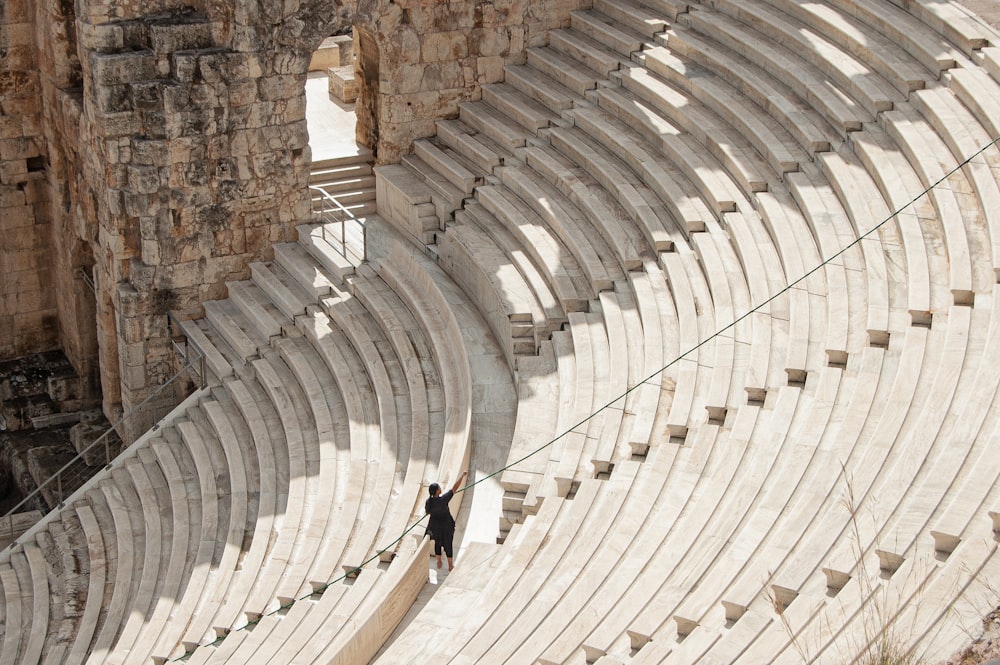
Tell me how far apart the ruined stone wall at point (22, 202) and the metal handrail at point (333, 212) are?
443 centimetres

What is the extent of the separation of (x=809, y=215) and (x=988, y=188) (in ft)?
6.44

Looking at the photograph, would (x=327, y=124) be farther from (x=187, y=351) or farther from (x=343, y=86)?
(x=187, y=351)

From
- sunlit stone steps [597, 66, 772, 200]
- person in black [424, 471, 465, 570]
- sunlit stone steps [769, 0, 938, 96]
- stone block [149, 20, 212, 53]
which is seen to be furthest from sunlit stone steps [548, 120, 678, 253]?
stone block [149, 20, 212, 53]

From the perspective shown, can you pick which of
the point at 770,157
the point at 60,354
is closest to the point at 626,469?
the point at 770,157

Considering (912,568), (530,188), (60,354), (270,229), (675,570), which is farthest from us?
(60,354)

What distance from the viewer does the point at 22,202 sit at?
70.7 feet

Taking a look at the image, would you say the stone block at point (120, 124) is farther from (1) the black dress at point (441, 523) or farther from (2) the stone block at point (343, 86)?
(1) the black dress at point (441, 523)

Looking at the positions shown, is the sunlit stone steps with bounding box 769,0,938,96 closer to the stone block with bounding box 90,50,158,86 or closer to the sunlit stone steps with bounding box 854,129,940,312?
the sunlit stone steps with bounding box 854,129,940,312

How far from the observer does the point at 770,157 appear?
16.0 m

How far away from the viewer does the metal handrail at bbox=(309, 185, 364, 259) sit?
19.1m

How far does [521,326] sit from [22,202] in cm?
949

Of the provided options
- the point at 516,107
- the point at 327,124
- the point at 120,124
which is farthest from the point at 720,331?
the point at 327,124

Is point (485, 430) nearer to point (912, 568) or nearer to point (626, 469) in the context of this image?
point (626, 469)

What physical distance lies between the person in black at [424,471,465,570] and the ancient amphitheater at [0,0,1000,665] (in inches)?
10.8
